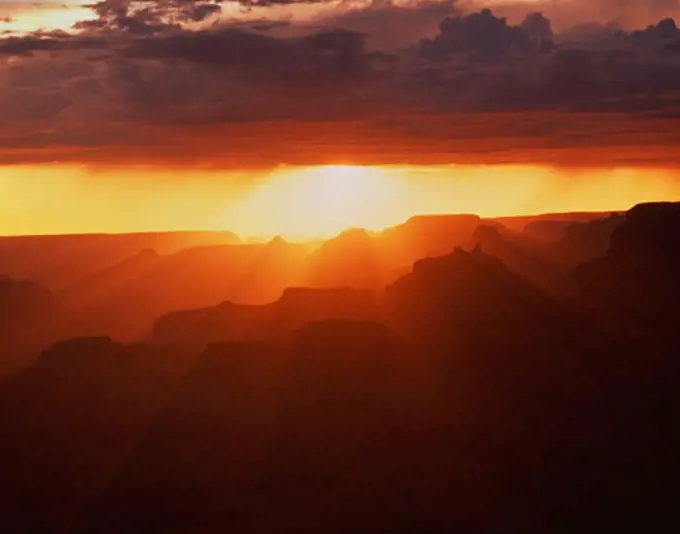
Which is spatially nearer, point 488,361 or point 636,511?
point 636,511

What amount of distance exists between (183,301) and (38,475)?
101 m

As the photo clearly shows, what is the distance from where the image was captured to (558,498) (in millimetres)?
83875

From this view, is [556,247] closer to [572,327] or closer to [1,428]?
[572,327]

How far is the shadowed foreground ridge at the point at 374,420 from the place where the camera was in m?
82.9

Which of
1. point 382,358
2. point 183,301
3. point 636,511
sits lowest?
point 636,511

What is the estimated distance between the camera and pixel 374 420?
3661 inches

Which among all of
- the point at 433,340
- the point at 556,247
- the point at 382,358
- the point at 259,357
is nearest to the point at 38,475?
the point at 259,357

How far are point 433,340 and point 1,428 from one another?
127ft

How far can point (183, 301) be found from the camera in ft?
625

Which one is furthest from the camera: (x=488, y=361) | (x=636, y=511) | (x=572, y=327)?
(x=572, y=327)

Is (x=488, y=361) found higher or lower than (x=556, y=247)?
lower

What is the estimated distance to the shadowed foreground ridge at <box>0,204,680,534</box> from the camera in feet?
272

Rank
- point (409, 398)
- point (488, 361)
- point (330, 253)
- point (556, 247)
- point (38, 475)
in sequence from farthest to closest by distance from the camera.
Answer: point (556, 247)
point (330, 253)
point (488, 361)
point (409, 398)
point (38, 475)

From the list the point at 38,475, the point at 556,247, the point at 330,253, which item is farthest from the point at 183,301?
the point at 38,475
